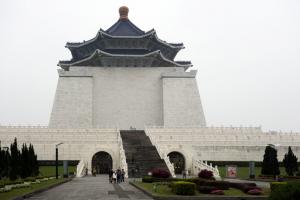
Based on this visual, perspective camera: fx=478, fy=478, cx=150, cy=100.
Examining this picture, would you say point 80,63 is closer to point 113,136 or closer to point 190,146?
point 113,136

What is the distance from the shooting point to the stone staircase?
30.8 m

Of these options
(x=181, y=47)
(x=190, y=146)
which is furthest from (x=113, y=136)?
(x=181, y=47)

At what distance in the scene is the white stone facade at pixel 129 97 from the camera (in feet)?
166

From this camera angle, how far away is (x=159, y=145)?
3625 cm

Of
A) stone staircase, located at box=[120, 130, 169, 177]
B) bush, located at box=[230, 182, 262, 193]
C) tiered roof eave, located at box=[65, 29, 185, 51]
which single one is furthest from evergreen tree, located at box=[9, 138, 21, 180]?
tiered roof eave, located at box=[65, 29, 185, 51]

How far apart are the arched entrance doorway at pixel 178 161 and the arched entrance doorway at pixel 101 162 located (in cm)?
465

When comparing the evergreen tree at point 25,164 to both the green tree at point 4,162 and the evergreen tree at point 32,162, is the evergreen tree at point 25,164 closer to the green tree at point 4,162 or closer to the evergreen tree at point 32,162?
the evergreen tree at point 32,162

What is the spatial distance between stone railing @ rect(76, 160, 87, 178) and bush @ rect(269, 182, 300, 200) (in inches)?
963

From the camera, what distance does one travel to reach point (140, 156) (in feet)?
109

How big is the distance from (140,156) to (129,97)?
63.1 ft

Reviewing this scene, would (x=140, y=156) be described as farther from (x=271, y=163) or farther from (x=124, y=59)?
(x=124, y=59)

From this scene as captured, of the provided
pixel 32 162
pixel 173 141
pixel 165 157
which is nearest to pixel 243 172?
pixel 165 157

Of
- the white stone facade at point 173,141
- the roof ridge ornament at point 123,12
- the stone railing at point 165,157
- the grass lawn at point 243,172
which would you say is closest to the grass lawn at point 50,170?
the white stone facade at point 173,141

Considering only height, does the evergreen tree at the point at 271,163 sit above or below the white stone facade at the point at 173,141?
below
